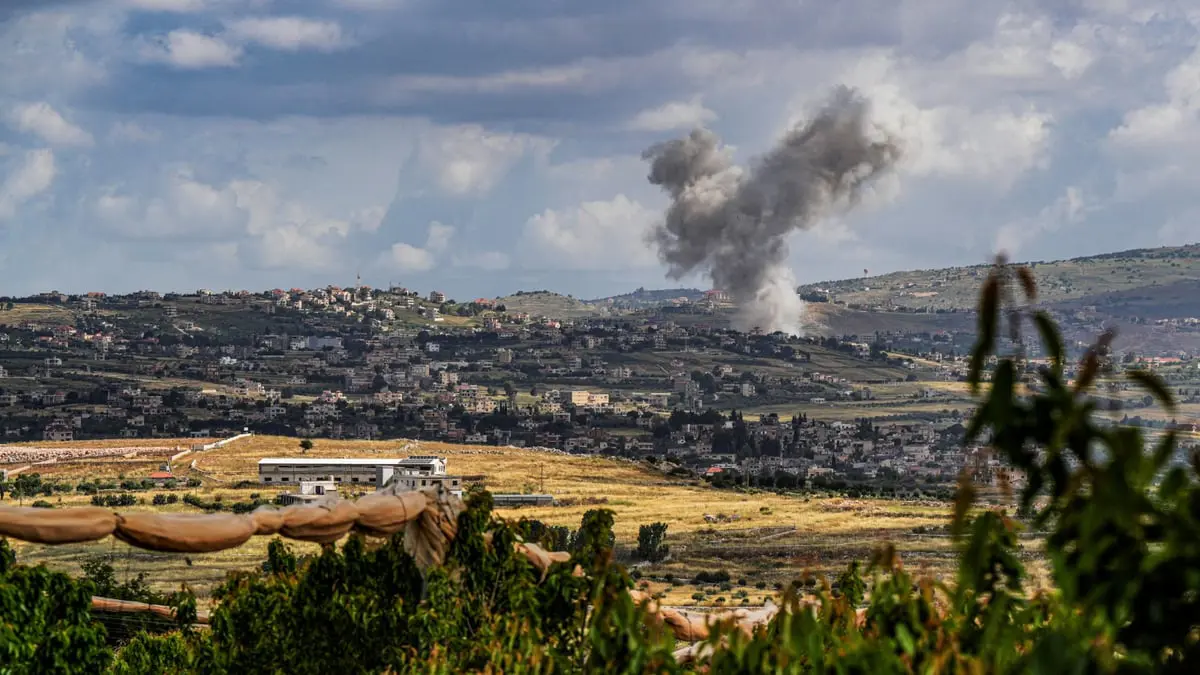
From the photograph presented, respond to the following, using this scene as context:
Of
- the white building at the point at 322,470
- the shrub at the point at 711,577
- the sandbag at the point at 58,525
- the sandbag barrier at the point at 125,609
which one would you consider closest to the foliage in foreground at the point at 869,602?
the sandbag at the point at 58,525

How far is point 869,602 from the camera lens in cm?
690

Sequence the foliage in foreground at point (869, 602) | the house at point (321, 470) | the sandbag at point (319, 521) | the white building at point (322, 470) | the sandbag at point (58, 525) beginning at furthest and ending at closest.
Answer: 1. the house at point (321, 470)
2. the white building at point (322, 470)
3. the sandbag at point (319, 521)
4. the sandbag at point (58, 525)
5. the foliage in foreground at point (869, 602)

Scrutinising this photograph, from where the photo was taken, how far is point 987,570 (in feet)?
16.9

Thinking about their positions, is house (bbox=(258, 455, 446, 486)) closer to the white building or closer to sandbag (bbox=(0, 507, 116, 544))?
the white building

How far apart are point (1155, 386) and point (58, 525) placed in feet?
17.1

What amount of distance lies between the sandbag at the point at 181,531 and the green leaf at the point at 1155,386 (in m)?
4.82

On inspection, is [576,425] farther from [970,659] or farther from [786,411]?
[970,659]

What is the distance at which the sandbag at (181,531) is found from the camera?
691 centimetres

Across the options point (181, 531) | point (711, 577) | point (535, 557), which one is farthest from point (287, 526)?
point (711, 577)

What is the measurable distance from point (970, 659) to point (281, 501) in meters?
66.8

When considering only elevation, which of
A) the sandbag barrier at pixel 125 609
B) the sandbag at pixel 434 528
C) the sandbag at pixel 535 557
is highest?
the sandbag at pixel 434 528

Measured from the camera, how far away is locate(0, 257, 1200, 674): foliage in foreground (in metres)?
3.14

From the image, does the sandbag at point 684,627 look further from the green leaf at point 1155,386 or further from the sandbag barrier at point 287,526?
the green leaf at point 1155,386

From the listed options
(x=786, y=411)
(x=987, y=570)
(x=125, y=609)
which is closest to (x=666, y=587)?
(x=125, y=609)
